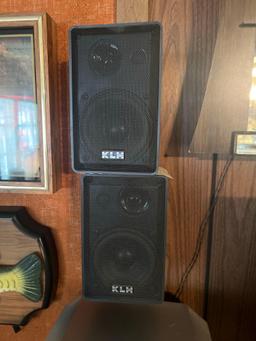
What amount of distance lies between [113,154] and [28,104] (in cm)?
35

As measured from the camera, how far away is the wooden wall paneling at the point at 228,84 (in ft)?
2.68

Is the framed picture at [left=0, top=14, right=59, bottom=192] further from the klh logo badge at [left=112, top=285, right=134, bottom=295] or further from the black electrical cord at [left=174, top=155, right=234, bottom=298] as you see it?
the black electrical cord at [left=174, top=155, right=234, bottom=298]

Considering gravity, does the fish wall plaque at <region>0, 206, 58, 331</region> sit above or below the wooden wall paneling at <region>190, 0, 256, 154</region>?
below

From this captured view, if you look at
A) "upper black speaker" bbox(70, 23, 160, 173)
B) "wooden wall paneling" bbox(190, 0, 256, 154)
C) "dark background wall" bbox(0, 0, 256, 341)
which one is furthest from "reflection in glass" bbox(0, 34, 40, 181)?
"wooden wall paneling" bbox(190, 0, 256, 154)

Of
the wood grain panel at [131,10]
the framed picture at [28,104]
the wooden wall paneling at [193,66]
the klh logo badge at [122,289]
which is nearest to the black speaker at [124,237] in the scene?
the klh logo badge at [122,289]

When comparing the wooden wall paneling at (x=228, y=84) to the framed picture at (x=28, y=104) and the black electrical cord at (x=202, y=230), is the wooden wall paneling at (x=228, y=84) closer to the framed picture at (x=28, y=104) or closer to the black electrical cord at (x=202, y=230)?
the black electrical cord at (x=202, y=230)

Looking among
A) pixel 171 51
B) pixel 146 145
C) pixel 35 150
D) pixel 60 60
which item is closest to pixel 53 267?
pixel 35 150

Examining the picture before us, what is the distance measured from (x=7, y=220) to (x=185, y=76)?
75 centimetres

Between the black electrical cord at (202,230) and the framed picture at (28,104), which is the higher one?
the framed picture at (28,104)

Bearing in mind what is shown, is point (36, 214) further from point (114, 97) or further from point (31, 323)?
point (114, 97)

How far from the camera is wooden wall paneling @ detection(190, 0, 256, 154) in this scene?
0.82 m

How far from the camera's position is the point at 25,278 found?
0.88m

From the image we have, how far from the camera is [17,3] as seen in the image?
32.4 inches

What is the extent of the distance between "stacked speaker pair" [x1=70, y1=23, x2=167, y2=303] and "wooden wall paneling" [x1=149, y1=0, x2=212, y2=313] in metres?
0.29
